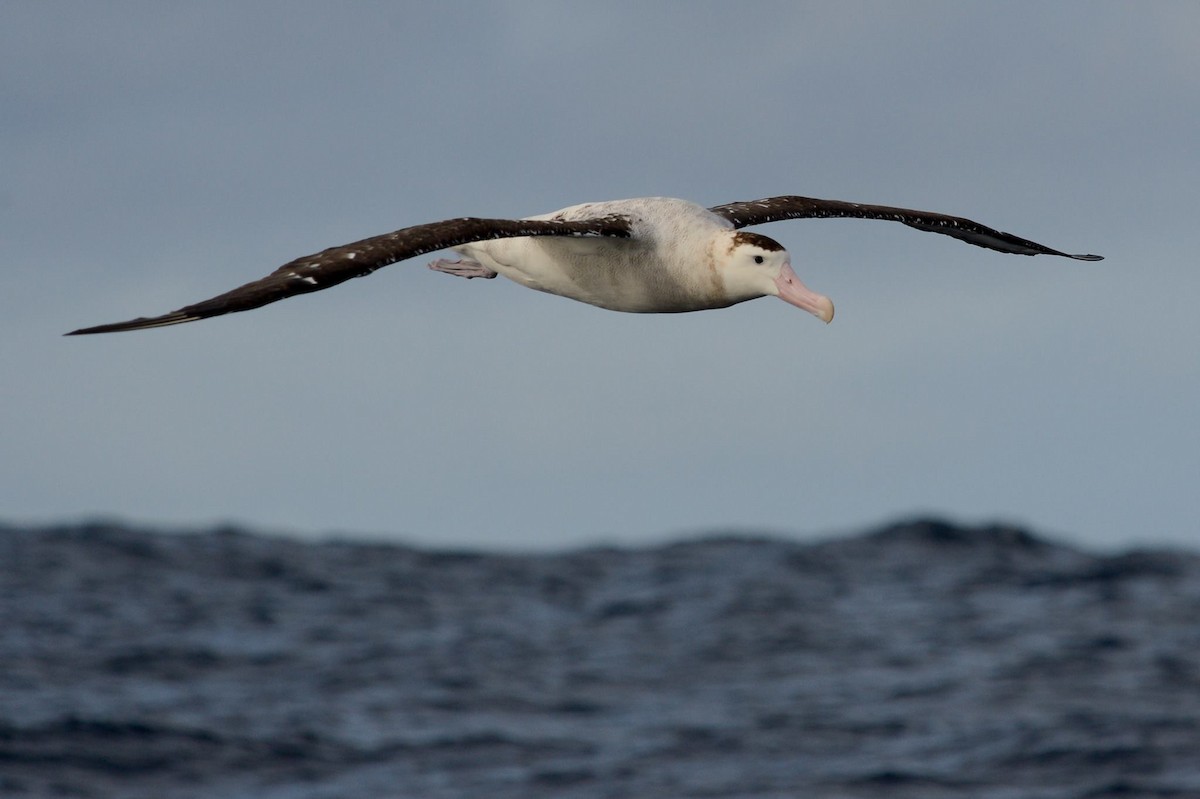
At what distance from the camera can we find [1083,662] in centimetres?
5222

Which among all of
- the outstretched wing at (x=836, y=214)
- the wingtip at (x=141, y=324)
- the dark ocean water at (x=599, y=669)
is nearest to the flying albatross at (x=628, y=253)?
the outstretched wing at (x=836, y=214)

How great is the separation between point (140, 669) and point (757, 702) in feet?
71.1

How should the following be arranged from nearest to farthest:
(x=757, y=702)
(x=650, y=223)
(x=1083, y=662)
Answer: (x=650, y=223), (x=1083, y=662), (x=757, y=702)

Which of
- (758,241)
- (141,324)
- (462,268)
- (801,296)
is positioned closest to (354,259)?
(141,324)

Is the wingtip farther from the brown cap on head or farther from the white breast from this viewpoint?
the brown cap on head

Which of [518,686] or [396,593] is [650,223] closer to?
[518,686]

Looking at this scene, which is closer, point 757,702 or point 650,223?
point 650,223

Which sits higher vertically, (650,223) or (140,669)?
(650,223)

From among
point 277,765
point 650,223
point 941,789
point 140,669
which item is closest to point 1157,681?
point 941,789

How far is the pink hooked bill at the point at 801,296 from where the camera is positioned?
1205 cm

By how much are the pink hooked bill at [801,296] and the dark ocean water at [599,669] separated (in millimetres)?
26400

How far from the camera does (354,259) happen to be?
10.7 metres

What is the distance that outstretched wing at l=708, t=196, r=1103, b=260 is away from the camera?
14.4m

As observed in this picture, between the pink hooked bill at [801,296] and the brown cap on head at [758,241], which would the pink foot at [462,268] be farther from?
the pink hooked bill at [801,296]
